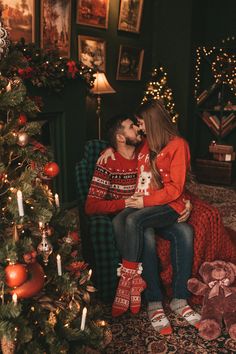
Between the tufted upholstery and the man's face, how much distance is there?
0.39 meters

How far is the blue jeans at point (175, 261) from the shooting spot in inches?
99.7

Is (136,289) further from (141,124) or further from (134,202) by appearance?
(141,124)

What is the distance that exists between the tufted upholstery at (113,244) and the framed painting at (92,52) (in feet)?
8.23

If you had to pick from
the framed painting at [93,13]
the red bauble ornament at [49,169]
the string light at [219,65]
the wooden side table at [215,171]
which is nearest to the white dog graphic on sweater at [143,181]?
the red bauble ornament at [49,169]

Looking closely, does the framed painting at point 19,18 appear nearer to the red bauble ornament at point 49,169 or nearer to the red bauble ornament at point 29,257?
the red bauble ornament at point 49,169

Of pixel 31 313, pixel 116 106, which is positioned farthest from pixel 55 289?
pixel 116 106

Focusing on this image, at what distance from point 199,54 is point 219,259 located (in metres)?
4.10

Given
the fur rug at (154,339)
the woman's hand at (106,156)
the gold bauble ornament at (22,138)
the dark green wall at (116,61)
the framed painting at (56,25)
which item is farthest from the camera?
the dark green wall at (116,61)

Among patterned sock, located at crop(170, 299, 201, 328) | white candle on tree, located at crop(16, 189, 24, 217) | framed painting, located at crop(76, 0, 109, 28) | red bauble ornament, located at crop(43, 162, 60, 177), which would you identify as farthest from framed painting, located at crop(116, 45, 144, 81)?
white candle on tree, located at crop(16, 189, 24, 217)

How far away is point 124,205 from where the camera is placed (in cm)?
267

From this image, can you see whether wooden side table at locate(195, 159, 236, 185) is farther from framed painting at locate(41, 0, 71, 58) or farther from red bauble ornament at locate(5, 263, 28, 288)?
red bauble ornament at locate(5, 263, 28, 288)

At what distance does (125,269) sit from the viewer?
251cm

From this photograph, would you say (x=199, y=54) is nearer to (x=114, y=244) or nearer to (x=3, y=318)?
(x=114, y=244)

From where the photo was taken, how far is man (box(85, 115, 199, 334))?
2529 millimetres
